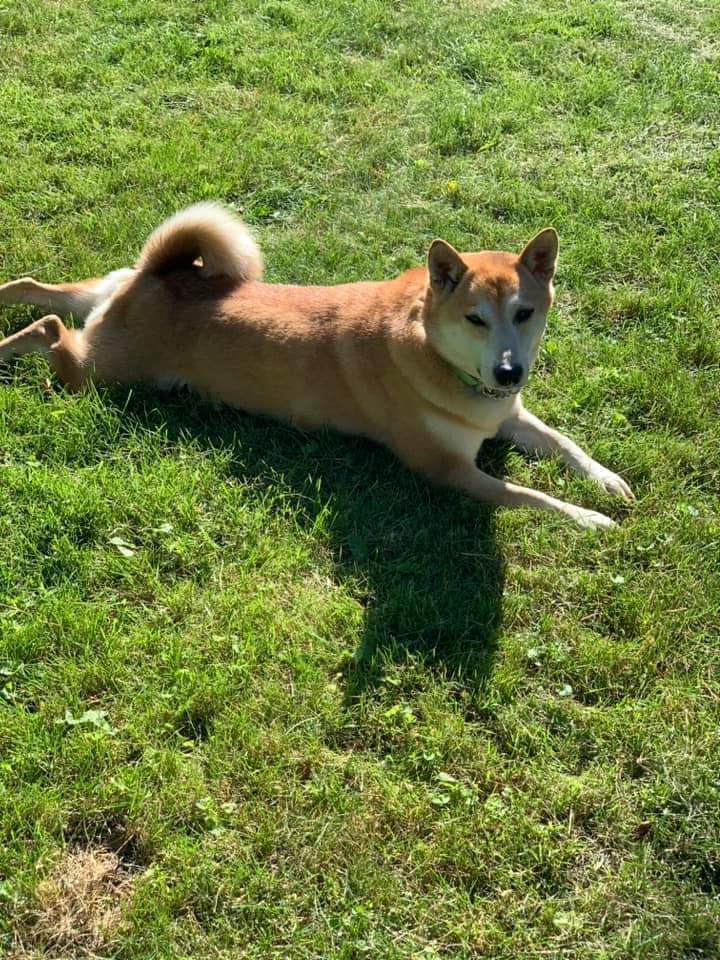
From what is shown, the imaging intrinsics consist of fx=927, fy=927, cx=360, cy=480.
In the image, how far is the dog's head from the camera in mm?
3768

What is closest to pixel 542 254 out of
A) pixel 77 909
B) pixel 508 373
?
pixel 508 373

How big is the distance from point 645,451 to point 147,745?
2496 millimetres

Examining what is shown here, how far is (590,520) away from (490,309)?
3.16 feet

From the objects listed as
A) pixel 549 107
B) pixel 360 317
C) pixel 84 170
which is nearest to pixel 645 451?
pixel 360 317

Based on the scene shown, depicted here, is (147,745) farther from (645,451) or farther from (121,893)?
(645,451)

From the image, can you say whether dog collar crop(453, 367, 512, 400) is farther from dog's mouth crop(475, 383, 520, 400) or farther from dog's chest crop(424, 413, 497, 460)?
dog's chest crop(424, 413, 497, 460)

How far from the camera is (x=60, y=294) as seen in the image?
4816mm

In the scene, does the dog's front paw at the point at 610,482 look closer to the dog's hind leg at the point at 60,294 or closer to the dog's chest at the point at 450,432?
the dog's chest at the point at 450,432

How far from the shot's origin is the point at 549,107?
6652mm

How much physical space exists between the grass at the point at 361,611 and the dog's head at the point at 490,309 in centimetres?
60

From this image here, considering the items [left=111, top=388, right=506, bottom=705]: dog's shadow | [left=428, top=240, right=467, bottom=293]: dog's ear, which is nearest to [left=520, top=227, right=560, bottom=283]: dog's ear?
[left=428, top=240, right=467, bottom=293]: dog's ear

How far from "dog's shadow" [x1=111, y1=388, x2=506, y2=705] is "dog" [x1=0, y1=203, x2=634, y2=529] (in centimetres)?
10

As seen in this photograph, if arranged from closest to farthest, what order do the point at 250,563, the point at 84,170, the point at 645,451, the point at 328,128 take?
the point at 250,563 → the point at 645,451 → the point at 84,170 → the point at 328,128

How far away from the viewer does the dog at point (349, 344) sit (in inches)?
151
